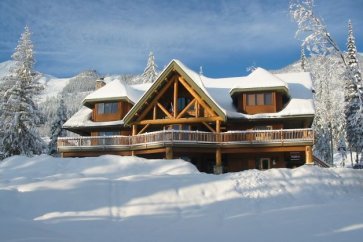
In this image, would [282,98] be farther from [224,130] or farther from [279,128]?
[224,130]

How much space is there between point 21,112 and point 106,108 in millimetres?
8947

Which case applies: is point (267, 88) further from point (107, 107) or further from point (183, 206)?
point (183, 206)

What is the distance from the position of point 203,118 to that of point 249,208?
48.4 feet

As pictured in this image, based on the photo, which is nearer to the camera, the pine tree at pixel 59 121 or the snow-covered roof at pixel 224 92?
the snow-covered roof at pixel 224 92

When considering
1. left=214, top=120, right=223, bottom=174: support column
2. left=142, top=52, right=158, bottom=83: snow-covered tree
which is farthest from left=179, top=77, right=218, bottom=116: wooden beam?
left=142, top=52, right=158, bottom=83: snow-covered tree

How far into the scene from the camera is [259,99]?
3134cm

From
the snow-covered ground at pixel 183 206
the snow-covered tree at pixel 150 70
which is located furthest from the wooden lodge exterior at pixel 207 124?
the snow-covered tree at pixel 150 70

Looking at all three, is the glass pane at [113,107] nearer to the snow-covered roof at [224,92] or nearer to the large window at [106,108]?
the large window at [106,108]

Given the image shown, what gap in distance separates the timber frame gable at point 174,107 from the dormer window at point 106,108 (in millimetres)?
3724

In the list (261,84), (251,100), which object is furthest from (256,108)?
(261,84)

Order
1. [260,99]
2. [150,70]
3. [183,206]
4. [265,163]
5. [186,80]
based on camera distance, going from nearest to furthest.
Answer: [183,206] → [186,80] → [260,99] → [265,163] → [150,70]

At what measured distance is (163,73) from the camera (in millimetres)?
30125

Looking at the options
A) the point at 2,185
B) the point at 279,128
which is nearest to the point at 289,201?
the point at 2,185

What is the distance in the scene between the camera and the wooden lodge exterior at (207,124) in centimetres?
2856
